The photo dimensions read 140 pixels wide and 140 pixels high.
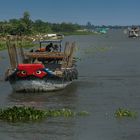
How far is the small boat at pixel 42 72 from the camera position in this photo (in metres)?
31.9

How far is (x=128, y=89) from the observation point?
35219 millimetres

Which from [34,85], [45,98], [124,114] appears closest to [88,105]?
[45,98]

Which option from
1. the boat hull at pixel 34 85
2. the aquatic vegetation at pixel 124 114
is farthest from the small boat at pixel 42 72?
the aquatic vegetation at pixel 124 114

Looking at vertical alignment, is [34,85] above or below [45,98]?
above

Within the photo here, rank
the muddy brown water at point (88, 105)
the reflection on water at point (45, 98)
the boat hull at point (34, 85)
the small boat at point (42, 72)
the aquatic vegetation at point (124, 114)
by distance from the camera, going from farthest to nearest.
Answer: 1. the boat hull at point (34, 85)
2. the small boat at point (42, 72)
3. the reflection on water at point (45, 98)
4. the aquatic vegetation at point (124, 114)
5. the muddy brown water at point (88, 105)

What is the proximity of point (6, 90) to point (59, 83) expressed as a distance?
152 inches

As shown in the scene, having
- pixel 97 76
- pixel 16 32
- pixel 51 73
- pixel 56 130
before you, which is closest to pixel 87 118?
pixel 56 130

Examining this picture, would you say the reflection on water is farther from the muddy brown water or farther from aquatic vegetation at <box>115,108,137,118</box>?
aquatic vegetation at <box>115,108,137,118</box>

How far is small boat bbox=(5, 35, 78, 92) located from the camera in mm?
31875

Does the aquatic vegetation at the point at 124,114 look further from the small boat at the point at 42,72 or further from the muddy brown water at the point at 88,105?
the small boat at the point at 42,72

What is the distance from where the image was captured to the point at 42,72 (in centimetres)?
3194

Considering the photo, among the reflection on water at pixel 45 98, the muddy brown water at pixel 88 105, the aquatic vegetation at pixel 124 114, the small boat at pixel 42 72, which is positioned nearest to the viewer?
the muddy brown water at pixel 88 105

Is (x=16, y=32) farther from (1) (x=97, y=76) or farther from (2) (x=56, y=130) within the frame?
(2) (x=56, y=130)

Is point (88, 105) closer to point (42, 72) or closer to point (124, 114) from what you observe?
point (124, 114)
